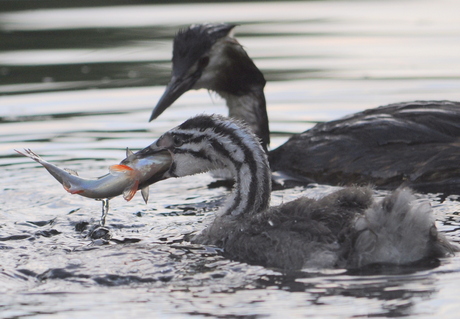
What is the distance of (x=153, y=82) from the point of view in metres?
13.2

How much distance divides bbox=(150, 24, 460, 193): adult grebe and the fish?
84.9 inches

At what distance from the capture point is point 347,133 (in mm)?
9133

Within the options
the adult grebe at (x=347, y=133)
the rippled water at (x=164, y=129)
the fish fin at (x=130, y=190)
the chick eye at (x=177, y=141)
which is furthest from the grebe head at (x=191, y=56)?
the fish fin at (x=130, y=190)

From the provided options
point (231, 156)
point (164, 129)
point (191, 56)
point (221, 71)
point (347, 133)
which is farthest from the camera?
point (164, 129)

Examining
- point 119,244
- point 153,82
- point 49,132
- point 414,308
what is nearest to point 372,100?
point 153,82

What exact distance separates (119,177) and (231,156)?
835 mm

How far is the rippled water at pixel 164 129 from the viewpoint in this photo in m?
5.69

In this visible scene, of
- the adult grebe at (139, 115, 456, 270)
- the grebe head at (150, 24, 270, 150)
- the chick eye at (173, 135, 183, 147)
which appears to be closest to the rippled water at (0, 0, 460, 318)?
the adult grebe at (139, 115, 456, 270)

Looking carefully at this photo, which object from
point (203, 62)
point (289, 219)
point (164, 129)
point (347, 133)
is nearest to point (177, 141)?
point (289, 219)

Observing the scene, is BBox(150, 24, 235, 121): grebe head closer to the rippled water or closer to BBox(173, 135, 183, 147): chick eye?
the rippled water

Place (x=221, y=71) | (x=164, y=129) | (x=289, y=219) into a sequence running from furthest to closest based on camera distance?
(x=164, y=129)
(x=221, y=71)
(x=289, y=219)

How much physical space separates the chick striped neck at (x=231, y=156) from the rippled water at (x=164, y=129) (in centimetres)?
49

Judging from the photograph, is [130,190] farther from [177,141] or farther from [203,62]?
A: [203,62]

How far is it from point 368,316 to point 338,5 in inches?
522
